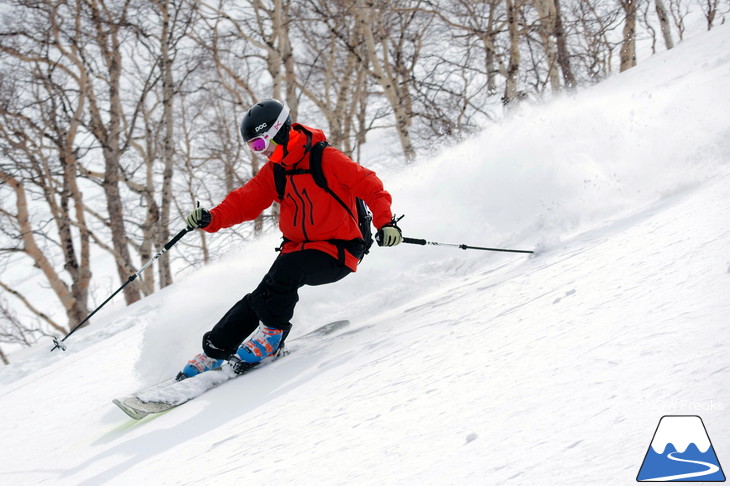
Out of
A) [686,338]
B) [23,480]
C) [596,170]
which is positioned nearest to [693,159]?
[596,170]

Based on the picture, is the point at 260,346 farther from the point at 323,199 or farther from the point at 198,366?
the point at 323,199

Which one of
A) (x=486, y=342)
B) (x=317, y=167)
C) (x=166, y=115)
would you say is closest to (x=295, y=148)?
(x=317, y=167)

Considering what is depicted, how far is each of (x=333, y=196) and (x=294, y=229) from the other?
35cm

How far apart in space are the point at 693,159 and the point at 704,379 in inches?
154

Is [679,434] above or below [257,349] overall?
below

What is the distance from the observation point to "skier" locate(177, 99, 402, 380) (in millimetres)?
3902

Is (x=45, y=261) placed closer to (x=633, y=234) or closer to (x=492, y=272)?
(x=492, y=272)

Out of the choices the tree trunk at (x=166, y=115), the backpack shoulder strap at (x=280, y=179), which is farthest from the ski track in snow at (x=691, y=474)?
the tree trunk at (x=166, y=115)

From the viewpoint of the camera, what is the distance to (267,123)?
12.6ft

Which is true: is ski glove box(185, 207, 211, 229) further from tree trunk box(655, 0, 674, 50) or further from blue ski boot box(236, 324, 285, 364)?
tree trunk box(655, 0, 674, 50)

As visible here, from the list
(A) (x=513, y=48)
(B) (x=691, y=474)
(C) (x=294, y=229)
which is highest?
(A) (x=513, y=48)

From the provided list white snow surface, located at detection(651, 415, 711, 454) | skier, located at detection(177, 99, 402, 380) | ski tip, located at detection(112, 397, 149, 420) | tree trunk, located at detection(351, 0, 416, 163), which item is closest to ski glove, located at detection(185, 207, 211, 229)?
skier, located at detection(177, 99, 402, 380)

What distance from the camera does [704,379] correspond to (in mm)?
1378

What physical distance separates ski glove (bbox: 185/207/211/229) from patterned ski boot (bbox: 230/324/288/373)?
32.9 inches
